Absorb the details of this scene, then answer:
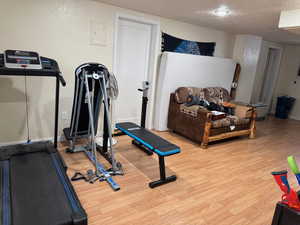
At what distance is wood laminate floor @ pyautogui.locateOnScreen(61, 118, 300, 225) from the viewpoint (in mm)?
2031

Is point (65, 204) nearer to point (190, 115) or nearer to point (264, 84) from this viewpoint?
point (190, 115)

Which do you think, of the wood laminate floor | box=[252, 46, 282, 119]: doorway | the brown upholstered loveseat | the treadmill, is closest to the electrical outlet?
the wood laminate floor

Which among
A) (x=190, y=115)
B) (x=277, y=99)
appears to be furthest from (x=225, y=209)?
(x=277, y=99)

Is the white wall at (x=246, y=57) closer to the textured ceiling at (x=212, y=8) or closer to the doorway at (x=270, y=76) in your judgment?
the textured ceiling at (x=212, y=8)

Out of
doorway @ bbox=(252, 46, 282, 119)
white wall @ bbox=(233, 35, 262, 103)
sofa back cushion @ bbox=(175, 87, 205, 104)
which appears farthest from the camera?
doorway @ bbox=(252, 46, 282, 119)

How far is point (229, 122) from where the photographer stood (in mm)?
3943

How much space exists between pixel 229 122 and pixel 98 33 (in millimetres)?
2745

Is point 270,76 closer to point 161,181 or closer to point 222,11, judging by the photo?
point 222,11

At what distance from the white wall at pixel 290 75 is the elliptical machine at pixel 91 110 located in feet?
20.2

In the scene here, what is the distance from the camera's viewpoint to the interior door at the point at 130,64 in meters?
3.81

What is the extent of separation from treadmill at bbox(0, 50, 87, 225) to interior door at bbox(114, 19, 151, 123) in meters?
1.46

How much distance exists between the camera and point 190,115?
390 centimetres

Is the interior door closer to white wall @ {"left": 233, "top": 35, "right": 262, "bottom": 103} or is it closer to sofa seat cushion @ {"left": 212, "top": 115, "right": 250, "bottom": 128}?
sofa seat cushion @ {"left": 212, "top": 115, "right": 250, "bottom": 128}

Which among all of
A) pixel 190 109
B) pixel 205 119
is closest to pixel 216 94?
pixel 190 109
